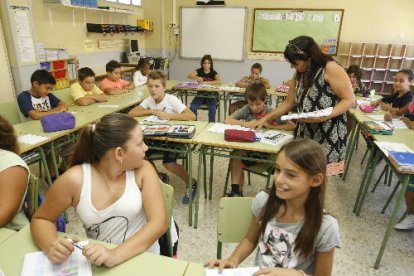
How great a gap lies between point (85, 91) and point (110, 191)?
285cm

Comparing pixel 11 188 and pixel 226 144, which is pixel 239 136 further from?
pixel 11 188

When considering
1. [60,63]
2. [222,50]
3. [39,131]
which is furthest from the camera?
[222,50]

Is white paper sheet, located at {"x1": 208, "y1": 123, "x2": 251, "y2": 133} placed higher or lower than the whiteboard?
lower

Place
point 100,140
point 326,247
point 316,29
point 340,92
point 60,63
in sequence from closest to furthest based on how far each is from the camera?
point 326,247, point 100,140, point 340,92, point 60,63, point 316,29

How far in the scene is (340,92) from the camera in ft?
6.56

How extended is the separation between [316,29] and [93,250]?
704 cm

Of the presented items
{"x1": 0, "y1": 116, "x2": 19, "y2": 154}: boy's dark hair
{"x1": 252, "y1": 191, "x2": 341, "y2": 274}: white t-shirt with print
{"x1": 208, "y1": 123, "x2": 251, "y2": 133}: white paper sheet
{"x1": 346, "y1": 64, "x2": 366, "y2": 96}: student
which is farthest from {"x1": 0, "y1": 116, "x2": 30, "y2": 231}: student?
{"x1": 346, "y1": 64, "x2": 366, "y2": 96}: student

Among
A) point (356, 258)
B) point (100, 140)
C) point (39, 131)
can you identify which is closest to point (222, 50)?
point (39, 131)

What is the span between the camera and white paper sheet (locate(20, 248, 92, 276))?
98 cm

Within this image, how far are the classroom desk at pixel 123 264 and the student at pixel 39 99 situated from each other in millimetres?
2035

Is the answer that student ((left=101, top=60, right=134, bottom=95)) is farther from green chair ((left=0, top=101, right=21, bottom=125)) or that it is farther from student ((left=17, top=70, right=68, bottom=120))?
green chair ((left=0, top=101, right=21, bottom=125))

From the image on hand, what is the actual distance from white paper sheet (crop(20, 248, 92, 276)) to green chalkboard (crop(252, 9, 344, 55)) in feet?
22.3

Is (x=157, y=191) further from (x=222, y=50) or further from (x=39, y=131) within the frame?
(x=222, y=50)

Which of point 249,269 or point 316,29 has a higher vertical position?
point 316,29
